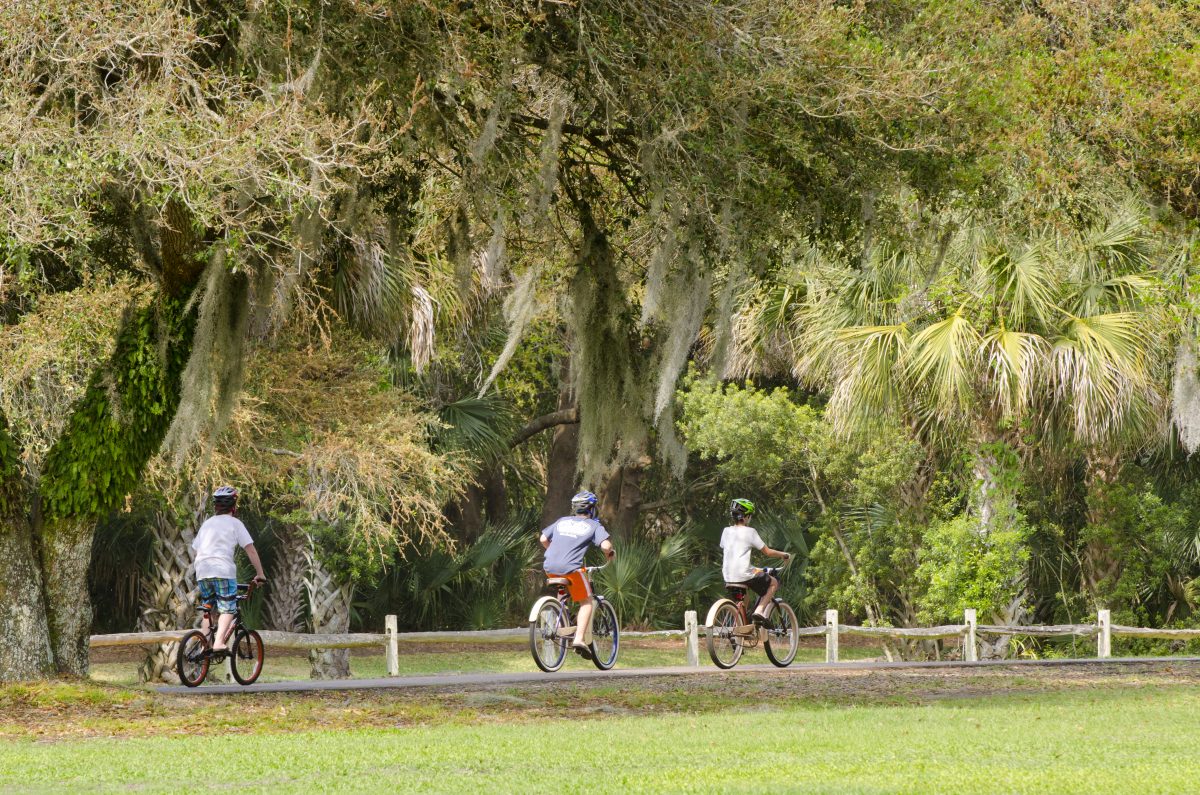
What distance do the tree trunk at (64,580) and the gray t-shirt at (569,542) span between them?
4117 mm

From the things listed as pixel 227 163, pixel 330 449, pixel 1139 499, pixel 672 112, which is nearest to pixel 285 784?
pixel 227 163

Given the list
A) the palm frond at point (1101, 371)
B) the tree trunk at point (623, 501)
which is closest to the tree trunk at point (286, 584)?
the tree trunk at point (623, 501)

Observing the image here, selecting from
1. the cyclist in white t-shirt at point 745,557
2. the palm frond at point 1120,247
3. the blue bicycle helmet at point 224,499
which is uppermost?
the palm frond at point 1120,247

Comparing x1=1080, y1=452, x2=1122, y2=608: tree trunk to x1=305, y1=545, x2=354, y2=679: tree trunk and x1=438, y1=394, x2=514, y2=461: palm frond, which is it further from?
x1=305, y1=545, x2=354, y2=679: tree trunk

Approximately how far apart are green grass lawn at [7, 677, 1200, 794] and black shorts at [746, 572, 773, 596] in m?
4.23

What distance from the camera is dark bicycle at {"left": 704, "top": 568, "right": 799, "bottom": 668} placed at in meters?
16.1

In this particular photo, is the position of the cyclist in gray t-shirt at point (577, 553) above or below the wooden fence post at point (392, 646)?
above

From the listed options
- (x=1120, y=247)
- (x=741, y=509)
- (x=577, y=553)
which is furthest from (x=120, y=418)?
(x=1120, y=247)

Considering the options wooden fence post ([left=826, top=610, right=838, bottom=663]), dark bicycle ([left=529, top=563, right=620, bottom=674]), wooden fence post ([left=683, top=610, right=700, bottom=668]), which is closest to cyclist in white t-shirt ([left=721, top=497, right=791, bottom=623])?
dark bicycle ([left=529, top=563, right=620, bottom=674])

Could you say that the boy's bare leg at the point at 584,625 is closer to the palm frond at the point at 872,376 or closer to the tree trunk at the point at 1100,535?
the palm frond at the point at 872,376

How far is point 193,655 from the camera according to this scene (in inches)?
527

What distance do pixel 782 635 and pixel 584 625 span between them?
312 centimetres

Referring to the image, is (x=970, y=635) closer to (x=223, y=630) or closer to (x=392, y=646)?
(x=392, y=646)

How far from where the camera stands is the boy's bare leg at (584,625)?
14.6 m
